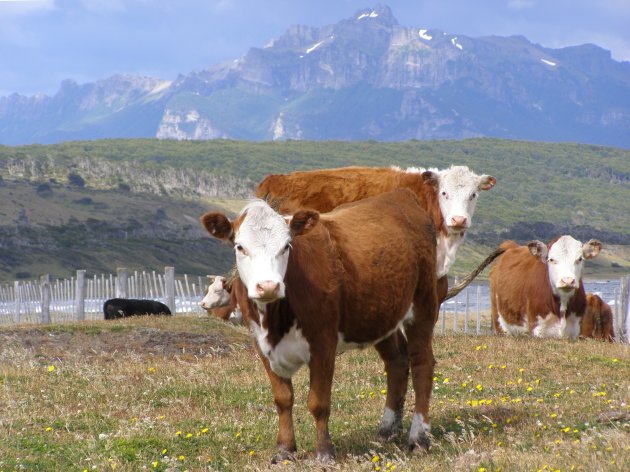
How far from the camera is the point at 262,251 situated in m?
6.82

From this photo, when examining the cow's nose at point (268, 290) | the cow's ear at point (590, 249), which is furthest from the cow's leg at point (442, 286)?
the cow's ear at point (590, 249)

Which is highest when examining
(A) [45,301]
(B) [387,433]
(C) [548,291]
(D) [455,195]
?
(D) [455,195]

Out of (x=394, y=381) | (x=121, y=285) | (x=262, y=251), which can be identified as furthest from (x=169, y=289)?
(x=262, y=251)

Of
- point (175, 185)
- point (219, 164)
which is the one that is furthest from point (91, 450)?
point (219, 164)

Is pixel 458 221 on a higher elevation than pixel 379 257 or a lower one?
higher

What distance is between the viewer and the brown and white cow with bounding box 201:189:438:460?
274 inches

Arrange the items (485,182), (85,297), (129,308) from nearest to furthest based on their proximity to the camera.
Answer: (485,182) < (129,308) < (85,297)

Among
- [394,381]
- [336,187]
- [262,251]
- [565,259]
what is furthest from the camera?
[565,259]

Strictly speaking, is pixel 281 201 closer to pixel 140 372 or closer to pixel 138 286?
pixel 140 372

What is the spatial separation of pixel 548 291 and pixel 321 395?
921cm

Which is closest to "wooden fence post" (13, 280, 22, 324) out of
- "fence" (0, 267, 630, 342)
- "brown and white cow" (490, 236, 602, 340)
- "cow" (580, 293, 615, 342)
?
"fence" (0, 267, 630, 342)

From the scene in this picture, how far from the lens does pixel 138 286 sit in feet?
98.1

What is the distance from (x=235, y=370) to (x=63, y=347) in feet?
14.6

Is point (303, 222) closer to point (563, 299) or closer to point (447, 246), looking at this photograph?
point (447, 246)
